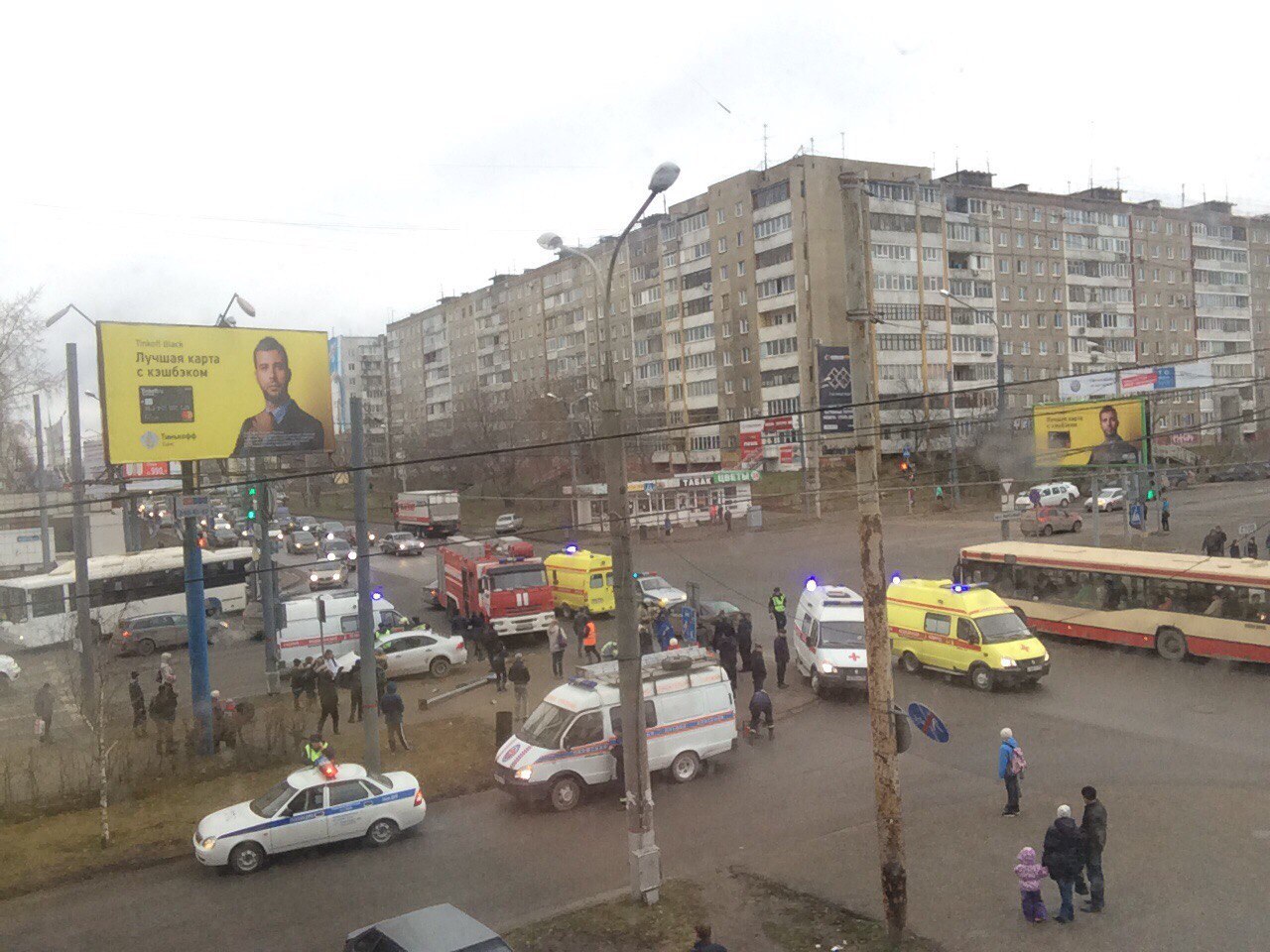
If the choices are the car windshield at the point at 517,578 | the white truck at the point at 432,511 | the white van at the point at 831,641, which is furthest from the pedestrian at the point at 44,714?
the white truck at the point at 432,511

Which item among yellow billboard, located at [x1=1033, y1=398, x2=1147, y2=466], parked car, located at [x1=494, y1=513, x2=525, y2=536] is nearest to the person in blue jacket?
yellow billboard, located at [x1=1033, y1=398, x2=1147, y2=466]

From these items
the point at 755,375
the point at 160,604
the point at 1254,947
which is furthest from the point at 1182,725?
the point at 755,375

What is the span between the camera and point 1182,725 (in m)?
15.3

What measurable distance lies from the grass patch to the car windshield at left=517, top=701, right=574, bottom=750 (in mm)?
1507

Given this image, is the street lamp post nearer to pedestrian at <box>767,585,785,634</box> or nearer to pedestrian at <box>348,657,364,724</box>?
pedestrian at <box>348,657,364,724</box>

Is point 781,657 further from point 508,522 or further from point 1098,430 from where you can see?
point 508,522

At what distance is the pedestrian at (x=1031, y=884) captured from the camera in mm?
8867

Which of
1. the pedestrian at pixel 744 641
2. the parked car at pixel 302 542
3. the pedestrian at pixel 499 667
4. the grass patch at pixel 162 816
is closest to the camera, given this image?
the grass patch at pixel 162 816

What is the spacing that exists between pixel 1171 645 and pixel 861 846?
12.3 m

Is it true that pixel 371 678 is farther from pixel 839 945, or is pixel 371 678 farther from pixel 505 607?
pixel 505 607

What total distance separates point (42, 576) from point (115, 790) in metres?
21.2

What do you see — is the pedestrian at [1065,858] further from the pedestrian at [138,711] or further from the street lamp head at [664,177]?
the pedestrian at [138,711]

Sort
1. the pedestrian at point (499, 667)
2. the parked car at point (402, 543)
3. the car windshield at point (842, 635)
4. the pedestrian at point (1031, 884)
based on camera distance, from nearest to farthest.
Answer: the pedestrian at point (1031, 884) → the car windshield at point (842, 635) → the pedestrian at point (499, 667) → the parked car at point (402, 543)

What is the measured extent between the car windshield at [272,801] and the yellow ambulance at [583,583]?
52.3 ft
